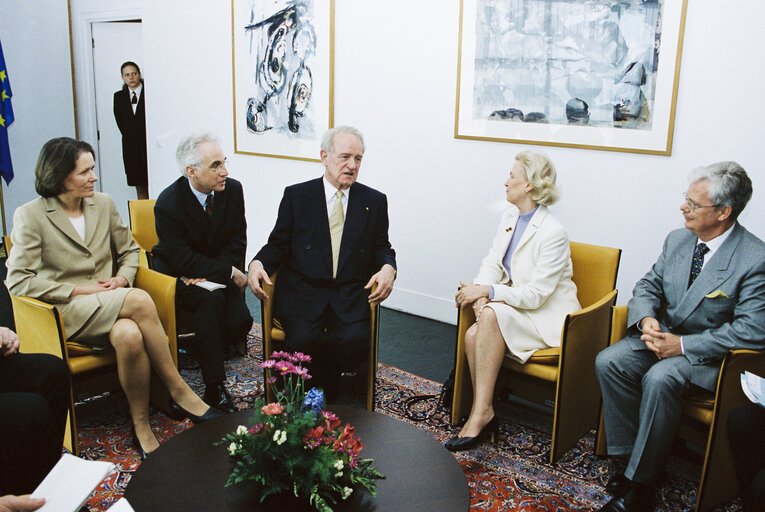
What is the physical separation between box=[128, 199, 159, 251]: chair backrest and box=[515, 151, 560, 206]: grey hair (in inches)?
95.9

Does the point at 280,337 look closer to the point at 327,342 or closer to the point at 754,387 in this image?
the point at 327,342

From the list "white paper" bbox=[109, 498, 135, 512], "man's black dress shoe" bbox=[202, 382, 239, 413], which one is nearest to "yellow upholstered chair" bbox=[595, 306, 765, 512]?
"white paper" bbox=[109, 498, 135, 512]

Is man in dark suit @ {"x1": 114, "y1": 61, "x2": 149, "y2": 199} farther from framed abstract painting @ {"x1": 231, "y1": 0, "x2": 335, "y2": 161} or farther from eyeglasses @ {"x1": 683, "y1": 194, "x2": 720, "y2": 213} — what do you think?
eyeglasses @ {"x1": 683, "y1": 194, "x2": 720, "y2": 213}

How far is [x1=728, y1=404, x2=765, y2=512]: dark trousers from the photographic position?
2193 mm

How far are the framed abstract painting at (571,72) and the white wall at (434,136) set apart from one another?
Result: 9 cm

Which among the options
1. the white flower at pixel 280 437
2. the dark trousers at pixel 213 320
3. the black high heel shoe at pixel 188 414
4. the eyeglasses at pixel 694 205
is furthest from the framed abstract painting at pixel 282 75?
the white flower at pixel 280 437

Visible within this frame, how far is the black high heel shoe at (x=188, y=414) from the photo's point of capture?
9.84ft

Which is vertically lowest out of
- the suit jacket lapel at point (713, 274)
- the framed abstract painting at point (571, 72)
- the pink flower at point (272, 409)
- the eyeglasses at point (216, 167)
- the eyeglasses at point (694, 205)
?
the pink flower at point (272, 409)

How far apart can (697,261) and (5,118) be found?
7048 mm

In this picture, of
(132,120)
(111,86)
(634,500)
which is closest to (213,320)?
(634,500)

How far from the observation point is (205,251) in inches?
137

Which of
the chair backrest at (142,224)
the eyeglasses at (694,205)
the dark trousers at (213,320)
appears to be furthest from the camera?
the chair backrest at (142,224)

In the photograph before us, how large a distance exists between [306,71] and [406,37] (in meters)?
1.05

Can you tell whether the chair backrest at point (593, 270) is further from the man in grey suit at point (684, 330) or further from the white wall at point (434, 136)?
the white wall at point (434, 136)
